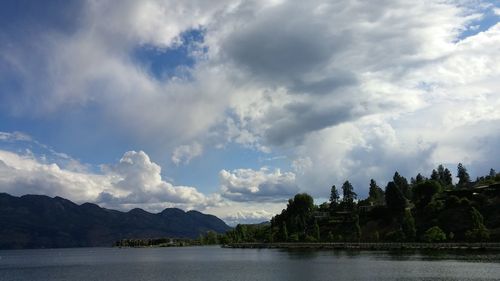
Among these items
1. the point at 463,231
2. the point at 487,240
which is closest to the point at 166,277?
the point at 487,240

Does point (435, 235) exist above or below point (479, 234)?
above

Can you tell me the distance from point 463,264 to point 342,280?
38230 mm

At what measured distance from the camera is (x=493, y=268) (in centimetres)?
9738

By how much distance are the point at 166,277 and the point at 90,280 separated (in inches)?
810

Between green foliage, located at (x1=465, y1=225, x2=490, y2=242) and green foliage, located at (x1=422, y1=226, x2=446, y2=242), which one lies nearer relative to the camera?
green foliage, located at (x1=465, y1=225, x2=490, y2=242)

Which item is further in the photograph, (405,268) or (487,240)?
(487,240)

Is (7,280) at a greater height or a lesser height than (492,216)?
lesser

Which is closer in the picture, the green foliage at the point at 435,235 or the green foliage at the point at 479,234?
the green foliage at the point at 479,234

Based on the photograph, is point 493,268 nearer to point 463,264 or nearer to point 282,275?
point 463,264

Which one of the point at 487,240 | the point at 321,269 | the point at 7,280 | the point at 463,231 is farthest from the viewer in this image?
the point at 463,231

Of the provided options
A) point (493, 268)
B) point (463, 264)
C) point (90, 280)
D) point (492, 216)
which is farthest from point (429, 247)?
point (90, 280)

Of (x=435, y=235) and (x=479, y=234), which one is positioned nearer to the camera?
(x=479, y=234)

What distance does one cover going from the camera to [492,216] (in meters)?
199

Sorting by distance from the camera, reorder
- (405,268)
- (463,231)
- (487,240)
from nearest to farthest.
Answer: (405,268) → (487,240) → (463,231)
